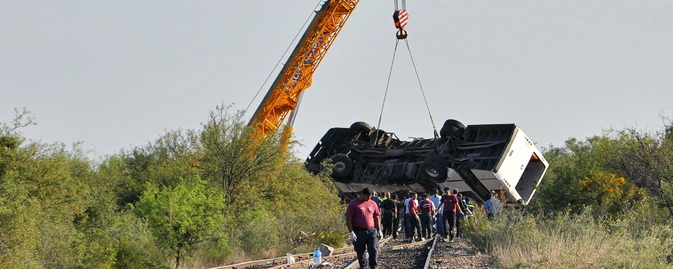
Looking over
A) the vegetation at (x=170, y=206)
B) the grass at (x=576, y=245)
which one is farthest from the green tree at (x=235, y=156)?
the grass at (x=576, y=245)

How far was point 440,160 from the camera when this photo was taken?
34.5m

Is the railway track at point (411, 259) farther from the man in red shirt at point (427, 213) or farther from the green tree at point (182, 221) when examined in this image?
the green tree at point (182, 221)

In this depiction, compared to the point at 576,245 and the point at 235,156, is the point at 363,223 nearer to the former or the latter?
the point at 576,245

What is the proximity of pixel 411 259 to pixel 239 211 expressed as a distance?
36.5 ft

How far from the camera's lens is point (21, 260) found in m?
17.0

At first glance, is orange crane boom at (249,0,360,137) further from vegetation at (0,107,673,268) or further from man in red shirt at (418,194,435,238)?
man in red shirt at (418,194,435,238)

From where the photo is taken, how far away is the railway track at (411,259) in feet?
51.8

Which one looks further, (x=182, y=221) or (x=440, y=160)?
(x=440, y=160)

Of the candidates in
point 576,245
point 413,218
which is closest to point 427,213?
point 413,218

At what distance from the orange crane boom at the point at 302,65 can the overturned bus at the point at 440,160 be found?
10.4 feet

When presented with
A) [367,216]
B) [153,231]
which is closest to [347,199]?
[153,231]

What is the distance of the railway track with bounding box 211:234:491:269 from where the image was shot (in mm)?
15773

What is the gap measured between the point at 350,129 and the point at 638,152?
21.7 metres

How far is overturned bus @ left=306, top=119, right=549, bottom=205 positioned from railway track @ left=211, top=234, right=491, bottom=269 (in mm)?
10781
